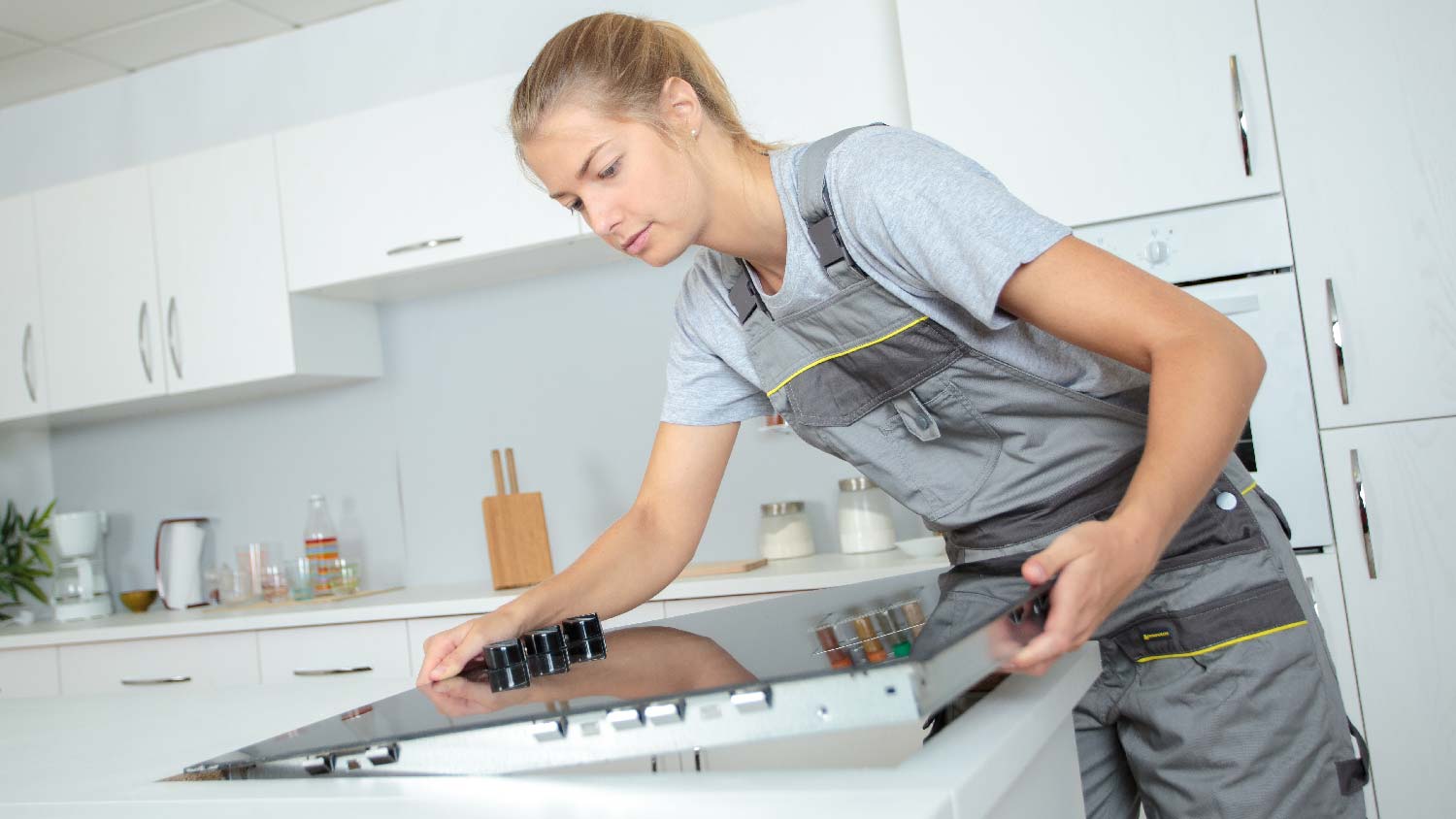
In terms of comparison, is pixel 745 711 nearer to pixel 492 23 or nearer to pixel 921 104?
pixel 921 104

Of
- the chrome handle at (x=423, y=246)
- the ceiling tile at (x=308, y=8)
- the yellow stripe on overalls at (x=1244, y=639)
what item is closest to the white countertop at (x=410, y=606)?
the chrome handle at (x=423, y=246)

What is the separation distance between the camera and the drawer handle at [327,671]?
8.45ft

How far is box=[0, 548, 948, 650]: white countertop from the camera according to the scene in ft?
7.32

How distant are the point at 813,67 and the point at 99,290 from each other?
194 cm

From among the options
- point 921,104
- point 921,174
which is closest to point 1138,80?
point 921,104

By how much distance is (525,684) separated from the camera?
816 millimetres

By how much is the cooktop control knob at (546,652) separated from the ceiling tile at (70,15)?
2.71 metres

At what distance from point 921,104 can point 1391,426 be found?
3.15 ft

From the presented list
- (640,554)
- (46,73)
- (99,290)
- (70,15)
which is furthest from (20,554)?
(640,554)

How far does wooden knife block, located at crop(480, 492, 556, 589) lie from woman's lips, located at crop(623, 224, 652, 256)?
1.63 metres

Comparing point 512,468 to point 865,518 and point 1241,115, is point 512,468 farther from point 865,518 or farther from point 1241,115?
point 1241,115

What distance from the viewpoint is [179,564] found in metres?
3.16

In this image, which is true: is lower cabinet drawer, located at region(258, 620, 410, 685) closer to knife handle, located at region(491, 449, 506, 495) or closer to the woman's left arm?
knife handle, located at region(491, 449, 506, 495)

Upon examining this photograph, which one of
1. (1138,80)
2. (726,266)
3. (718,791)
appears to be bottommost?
(718,791)
